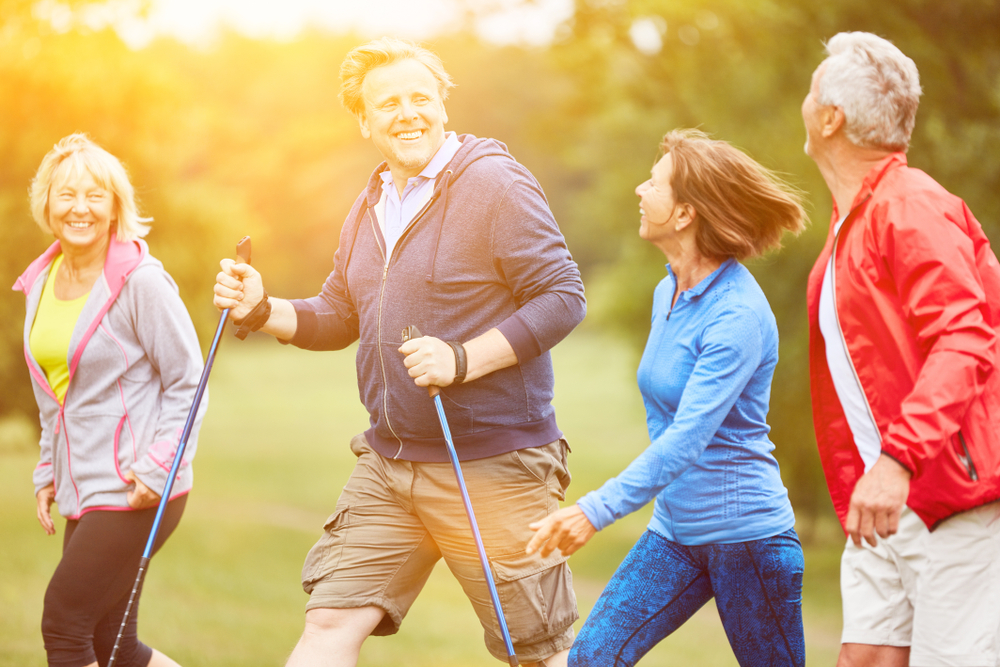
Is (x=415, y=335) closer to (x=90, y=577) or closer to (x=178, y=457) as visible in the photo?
(x=178, y=457)

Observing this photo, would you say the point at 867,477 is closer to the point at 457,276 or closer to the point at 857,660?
the point at 857,660

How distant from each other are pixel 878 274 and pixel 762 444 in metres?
0.69

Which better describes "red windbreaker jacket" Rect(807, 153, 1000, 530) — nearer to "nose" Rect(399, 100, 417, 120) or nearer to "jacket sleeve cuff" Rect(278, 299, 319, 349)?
"nose" Rect(399, 100, 417, 120)

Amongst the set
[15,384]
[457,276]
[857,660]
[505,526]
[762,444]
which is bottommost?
[15,384]

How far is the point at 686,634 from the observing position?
9.76 meters

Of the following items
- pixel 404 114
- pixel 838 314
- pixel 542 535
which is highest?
pixel 404 114

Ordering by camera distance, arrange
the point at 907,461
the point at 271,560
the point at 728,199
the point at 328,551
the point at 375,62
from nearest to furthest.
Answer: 1. the point at 907,461
2. the point at 728,199
3. the point at 328,551
4. the point at 375,62
5. the point at 271,560

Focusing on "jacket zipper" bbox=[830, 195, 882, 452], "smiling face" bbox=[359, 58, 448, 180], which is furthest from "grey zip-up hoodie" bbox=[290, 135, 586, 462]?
"jacket zipper" bbox=[830, 195, 882, 452]

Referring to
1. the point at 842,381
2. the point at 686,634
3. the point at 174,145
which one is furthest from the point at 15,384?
the point at 842,381

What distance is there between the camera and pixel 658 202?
294 centimetres

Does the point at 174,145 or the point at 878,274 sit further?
the point at 174,145

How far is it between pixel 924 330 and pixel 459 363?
1185 mm

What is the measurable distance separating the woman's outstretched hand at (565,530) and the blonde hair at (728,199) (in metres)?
0.89

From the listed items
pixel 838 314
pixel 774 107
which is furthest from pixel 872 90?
pixel 774 107
